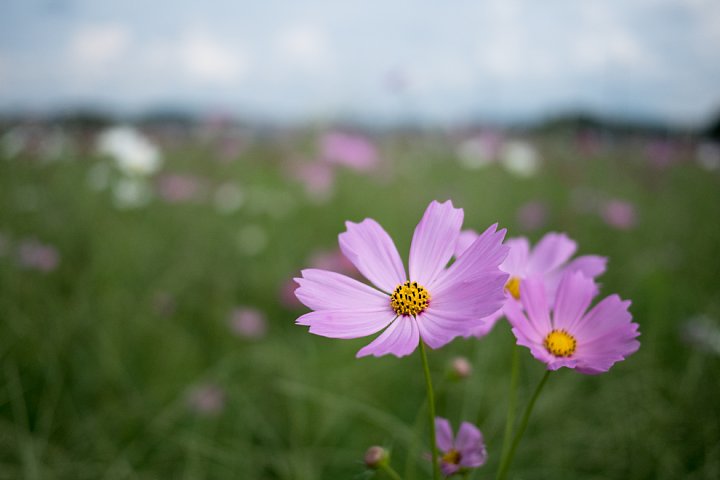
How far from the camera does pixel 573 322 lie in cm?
32

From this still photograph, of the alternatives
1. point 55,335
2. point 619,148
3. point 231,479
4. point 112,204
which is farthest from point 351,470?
point 619,148

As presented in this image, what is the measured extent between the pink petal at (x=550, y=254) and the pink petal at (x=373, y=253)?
13 cm

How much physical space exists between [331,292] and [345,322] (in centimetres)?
2

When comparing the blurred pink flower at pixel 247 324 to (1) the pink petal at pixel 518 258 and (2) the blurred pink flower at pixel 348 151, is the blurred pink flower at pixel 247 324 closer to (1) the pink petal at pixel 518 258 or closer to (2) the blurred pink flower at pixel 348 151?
(1) the pink petal at pixel 518 258

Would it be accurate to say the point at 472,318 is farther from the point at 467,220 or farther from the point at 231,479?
the point at 467,220

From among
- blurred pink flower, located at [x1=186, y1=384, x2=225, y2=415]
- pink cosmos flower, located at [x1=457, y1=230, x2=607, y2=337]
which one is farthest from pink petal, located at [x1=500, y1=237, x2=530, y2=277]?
blurred pink flower, located at [x1=186, y1=384, x2=225, y2=415]

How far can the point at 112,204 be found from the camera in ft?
6.39

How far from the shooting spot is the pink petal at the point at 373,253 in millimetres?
311

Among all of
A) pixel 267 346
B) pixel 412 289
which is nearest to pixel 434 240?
pixel 412 289

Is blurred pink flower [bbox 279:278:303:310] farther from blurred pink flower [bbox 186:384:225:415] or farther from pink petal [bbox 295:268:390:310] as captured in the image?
pink petal [bbox 295:268:390:310]

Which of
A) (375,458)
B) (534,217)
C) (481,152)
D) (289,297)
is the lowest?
(375,458)

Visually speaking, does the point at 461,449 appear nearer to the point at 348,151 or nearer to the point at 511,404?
the point at 511,404

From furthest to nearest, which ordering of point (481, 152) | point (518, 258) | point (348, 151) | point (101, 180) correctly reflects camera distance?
1. point (481, 152)
2. point (348, 151)
3. point (101, 180)
4. point (518, 258)

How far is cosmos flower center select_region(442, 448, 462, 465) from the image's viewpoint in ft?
0.99
